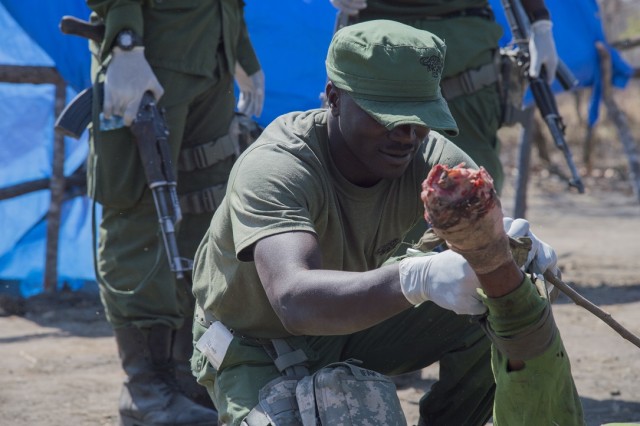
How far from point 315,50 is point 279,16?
0.87ft

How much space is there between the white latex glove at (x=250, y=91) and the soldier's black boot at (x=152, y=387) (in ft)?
3.88

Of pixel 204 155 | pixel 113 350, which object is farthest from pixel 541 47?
pixel 113 350

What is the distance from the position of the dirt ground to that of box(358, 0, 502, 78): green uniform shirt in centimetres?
123

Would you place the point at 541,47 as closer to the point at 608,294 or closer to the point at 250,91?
the point at 250,91

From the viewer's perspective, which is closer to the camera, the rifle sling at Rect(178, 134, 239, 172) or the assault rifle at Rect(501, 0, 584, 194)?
the rifle sling at Rect(178, 134, 239, 172)

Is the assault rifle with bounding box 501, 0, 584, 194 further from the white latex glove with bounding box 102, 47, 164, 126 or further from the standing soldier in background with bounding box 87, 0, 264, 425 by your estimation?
the white latex glove with bounding box 102, 47, 164, 126

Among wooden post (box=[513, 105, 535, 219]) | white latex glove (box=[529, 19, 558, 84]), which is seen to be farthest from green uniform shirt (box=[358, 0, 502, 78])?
wooden post (box=[513, 105, 535, 219])

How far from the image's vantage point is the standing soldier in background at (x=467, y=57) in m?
4.08

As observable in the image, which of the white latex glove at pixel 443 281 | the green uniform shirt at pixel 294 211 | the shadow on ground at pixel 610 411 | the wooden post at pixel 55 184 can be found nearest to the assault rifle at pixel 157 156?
the green uniform shirt at pixel 294 211

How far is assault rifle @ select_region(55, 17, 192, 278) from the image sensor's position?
11.7 ft

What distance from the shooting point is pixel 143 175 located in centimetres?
369

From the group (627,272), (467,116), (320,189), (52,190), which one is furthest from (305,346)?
(627,272)

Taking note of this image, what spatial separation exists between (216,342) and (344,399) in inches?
16.9

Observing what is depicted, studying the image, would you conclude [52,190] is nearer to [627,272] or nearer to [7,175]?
[7,175]
